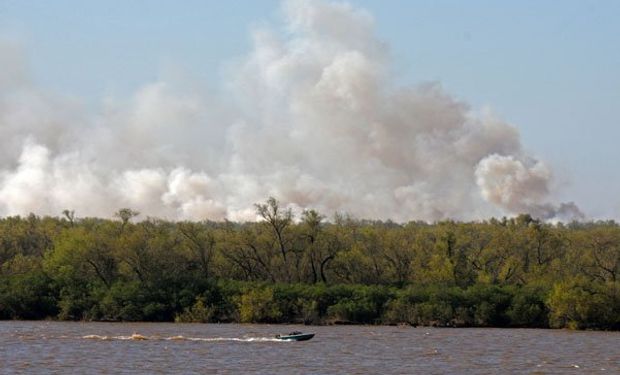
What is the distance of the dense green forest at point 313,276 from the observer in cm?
10575

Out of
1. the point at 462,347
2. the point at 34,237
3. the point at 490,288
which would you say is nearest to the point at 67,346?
the point at 462,347

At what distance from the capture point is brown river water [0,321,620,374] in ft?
213

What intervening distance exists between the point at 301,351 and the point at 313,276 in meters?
46.4

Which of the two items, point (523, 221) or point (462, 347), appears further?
point (523, 221)

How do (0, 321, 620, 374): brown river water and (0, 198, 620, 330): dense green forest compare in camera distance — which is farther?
(0, 198, 620, 330): dense green forest

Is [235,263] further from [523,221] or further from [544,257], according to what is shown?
[523,221]

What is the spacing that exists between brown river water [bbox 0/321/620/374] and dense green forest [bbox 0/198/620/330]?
5.80 meters

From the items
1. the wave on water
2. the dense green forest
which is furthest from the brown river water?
the dense green forest

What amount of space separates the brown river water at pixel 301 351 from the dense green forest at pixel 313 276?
5.80m

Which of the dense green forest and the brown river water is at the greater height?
the dense green forest

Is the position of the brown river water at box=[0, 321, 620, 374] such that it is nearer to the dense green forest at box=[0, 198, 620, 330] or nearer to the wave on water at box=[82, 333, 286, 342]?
the wave on water at box=[82, 333, 286, 342]

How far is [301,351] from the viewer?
7531 cm

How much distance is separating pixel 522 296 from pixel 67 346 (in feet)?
149

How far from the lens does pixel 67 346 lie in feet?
258
